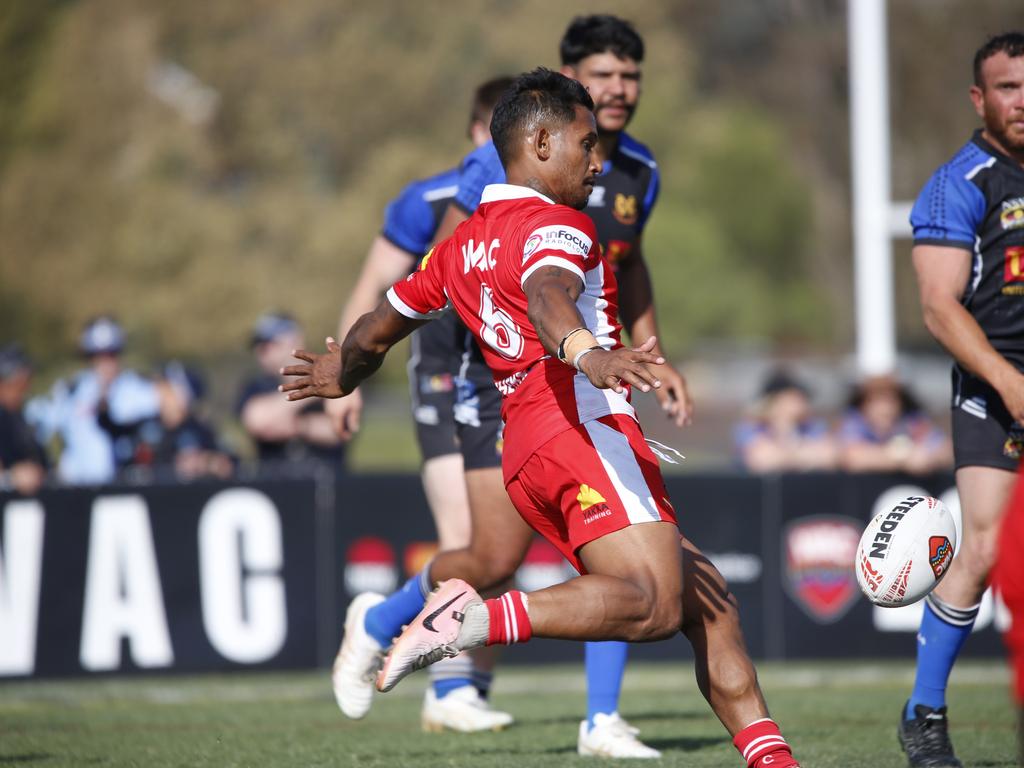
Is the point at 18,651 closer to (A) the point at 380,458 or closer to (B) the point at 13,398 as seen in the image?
(B) the point at 13,398

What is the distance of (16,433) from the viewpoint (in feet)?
35.3

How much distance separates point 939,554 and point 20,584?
6.40 metres

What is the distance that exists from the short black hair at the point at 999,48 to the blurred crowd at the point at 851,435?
4847 mm

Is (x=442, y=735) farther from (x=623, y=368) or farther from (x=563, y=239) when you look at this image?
(x=623, y=368)

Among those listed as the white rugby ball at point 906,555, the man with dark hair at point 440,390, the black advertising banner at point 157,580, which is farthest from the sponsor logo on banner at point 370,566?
the white rugby ball at point 906,555

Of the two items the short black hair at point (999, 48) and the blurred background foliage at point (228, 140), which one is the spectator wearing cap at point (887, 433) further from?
the blurred background foliage at point (228, 140)

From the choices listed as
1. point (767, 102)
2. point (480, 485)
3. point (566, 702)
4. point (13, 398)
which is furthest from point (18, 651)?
point (767, 102)

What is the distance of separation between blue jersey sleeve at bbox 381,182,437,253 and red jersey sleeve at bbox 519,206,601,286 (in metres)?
2.39

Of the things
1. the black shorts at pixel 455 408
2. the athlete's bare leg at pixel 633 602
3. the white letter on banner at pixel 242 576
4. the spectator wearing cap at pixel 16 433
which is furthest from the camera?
the spectator wearing cap at pixel 16 433

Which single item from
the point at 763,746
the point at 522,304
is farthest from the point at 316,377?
the point at 763,746

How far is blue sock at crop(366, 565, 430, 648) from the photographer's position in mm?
5977

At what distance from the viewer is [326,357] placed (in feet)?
17.2

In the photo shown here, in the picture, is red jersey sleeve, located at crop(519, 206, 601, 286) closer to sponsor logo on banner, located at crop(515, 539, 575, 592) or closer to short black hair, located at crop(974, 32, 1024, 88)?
short black hair, located at crop(974, 32, 1024, 88)

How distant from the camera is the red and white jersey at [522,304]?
14.9 ft
